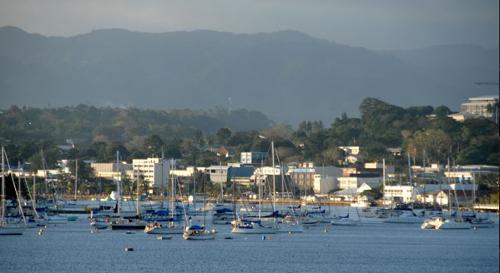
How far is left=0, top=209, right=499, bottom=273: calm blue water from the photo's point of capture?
4383cm

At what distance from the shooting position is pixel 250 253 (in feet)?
166

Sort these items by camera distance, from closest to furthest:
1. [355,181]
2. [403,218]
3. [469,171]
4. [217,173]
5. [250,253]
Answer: [250,253] < [403,218] < [469,171] < [355,181] < [217,173]

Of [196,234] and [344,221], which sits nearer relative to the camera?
[196,234]

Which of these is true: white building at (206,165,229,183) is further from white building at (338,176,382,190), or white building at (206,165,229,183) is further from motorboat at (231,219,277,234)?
motorboat at (231,219,277,234)

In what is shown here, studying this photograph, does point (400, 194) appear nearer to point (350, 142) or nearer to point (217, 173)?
point (217, 173)

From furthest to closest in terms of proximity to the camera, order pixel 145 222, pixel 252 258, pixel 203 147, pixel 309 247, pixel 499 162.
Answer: pixel 203 147
pixel 499 162
pixel 145 222
pixel 309 247
pixel 252 258

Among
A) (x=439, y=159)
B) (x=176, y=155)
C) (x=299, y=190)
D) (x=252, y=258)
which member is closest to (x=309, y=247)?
(x=252, y=258)

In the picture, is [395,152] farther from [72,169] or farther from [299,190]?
[72,169]

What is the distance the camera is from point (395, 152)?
159125 mm

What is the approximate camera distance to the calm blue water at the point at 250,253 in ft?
144

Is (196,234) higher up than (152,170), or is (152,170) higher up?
(152,170)

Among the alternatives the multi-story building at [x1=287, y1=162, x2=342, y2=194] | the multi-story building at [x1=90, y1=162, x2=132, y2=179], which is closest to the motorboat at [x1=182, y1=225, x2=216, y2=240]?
the multi-story building at [x1=287, y1=162, x2=342, y2=194]

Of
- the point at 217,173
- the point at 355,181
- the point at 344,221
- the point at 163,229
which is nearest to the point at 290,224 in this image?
the point at 344,221

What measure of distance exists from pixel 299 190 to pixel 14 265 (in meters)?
87.6
